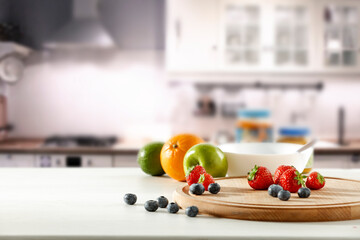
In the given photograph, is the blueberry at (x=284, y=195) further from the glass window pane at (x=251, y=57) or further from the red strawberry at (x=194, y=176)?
the glass window pane at (x=251, y=57)

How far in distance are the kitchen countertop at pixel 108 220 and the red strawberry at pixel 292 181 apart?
0.17 meters

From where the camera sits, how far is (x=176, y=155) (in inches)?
60.6

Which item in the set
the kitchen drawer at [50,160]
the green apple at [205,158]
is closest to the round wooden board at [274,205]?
the green apple at [205,158]

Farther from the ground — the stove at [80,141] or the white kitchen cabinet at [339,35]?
the white kitchen cabinet at [339,35]

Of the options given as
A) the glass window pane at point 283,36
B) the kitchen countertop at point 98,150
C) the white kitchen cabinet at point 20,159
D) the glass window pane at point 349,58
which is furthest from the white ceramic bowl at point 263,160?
the glass window pane at point 349,58

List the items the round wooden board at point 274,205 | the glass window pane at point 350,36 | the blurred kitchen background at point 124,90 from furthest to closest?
1. the blurred kitchen background at point 124,90
2. the glass window pane at point 350,36
3. the round wooden board at point 274,205

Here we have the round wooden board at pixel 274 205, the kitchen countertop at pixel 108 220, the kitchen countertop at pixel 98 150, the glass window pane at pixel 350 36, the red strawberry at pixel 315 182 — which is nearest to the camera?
the kitchen countertop at pixel 108 220

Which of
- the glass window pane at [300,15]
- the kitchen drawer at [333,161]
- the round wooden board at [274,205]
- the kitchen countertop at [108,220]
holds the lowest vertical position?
the kitchen drawer at [333,161]

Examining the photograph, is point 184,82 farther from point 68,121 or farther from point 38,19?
point 38,19

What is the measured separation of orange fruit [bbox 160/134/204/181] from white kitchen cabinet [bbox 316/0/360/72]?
263 centimetres

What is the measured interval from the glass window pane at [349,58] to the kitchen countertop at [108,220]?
9.29 feet

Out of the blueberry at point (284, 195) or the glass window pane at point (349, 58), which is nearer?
the blueberry at point (284, 195)

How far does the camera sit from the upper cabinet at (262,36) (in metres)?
3.86

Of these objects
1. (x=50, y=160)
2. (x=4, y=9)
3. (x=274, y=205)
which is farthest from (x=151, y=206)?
(x=4, y=9)
